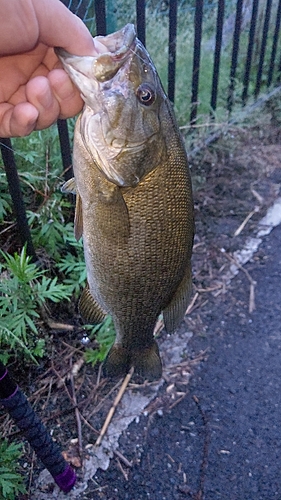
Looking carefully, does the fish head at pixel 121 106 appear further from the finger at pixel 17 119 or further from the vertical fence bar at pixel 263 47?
the vertical fence bar at pixel 263 47

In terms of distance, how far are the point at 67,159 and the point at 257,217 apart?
1.75 meters

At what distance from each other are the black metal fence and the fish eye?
1110 mm

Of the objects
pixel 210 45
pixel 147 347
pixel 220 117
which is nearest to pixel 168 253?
pixel 147 347

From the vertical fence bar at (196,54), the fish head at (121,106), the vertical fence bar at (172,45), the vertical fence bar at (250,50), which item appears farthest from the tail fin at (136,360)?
the vertical fence bar at (250,50)

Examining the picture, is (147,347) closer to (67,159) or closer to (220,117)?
(67,159)

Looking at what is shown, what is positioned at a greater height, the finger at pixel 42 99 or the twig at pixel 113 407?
the finger at pixel 42 99

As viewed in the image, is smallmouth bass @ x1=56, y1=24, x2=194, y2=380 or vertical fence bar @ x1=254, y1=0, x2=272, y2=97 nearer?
smallmouth bass @ x1=56, y1=24, x2=194, y2=380

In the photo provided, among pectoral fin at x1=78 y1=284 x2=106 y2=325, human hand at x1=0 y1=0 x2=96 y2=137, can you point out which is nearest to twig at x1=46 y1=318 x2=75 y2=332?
pectoral fin at x1=78 y1=284 x2=106 y2=325

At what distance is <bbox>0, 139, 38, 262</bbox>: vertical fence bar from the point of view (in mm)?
2397

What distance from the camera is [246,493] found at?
2229 millimetres

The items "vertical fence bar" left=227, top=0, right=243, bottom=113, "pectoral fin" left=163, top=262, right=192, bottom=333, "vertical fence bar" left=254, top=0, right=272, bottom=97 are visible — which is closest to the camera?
"pectoral fin" left=163, top=262, right=192, bottom=333

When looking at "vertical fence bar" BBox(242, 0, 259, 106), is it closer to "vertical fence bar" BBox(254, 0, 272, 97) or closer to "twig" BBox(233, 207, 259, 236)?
"vertical fence bar" BBox(254, 0, 272, 97)

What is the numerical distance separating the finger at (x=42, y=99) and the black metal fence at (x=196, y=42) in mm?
816

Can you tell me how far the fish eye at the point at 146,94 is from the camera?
1411 mm
